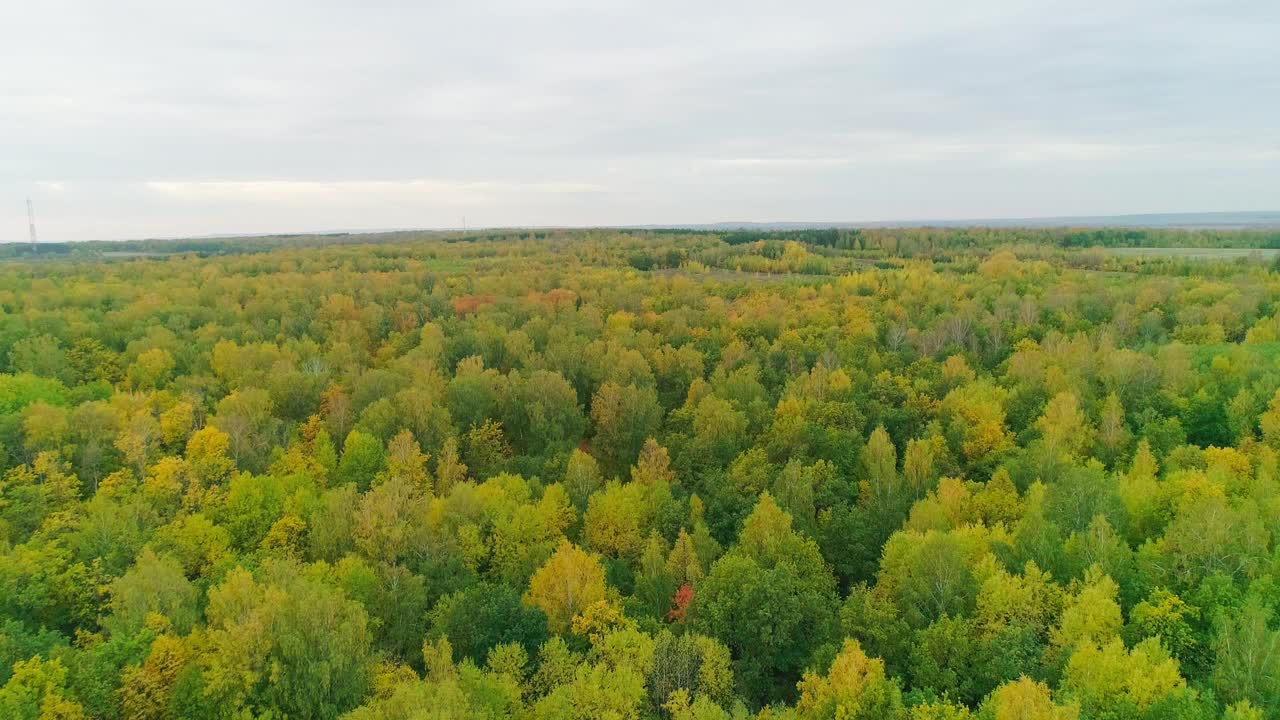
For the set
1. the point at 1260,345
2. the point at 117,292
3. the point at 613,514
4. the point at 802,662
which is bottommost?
the point at 802,662

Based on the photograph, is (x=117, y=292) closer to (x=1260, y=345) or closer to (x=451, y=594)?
(x=451, y=594)

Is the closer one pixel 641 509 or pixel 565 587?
pixel 565 587

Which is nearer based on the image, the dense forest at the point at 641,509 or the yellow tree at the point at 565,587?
the dense forest at the point at 641,509

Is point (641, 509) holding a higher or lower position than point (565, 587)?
higher

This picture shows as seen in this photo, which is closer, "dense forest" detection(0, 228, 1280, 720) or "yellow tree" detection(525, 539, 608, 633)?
"dense forest" detection(0, 228, 1280, 720)

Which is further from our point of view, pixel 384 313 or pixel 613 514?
pixel 384 313

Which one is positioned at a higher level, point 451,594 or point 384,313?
point 384,313

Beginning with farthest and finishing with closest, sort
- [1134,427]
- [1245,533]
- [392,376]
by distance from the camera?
1. [392,376]
2. [1134,427]
3. [1245,533]

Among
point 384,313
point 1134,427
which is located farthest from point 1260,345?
point 384,313
